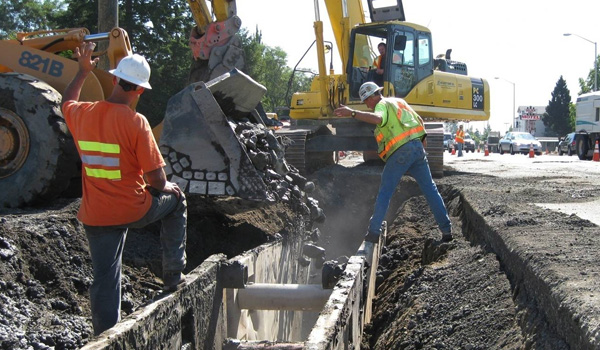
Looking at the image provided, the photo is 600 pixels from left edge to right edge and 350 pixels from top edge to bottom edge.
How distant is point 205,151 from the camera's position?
6992mm

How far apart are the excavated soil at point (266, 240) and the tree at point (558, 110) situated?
276ft

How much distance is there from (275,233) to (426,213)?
3.64m

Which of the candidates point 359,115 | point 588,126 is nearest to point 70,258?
point 359,115

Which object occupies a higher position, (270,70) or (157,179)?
(270,70)

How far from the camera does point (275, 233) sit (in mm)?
7848

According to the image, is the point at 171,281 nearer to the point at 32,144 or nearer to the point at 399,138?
the point at 399,138

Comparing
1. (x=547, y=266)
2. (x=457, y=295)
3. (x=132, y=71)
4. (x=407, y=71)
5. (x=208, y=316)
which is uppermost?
(x=407, y=71)

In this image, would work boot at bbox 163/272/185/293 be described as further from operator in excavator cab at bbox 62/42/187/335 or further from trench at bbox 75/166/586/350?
operator in excavator cab at bbox 62/42/187/335

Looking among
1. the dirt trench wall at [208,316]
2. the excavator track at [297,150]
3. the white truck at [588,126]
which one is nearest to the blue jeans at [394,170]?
the dirt trench wall at [208,316]

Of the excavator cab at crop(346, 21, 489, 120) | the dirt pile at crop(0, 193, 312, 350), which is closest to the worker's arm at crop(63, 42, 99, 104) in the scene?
the dirt pile at crop(0, 193, 312, 350)

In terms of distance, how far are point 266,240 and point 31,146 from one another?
2.75 m

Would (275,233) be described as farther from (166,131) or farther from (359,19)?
(359,19)

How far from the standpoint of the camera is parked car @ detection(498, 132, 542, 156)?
40688 mm

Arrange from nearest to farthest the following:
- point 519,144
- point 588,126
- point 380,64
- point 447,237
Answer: point 447,237 < point 380,64 < point 588,126 < point 519,144
